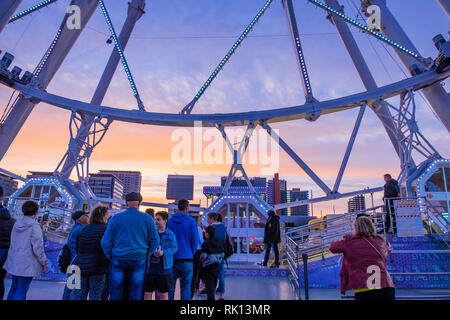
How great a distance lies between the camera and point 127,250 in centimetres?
382

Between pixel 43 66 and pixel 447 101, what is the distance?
26.0 m

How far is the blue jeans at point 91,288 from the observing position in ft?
12.9

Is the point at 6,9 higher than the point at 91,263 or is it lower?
higher

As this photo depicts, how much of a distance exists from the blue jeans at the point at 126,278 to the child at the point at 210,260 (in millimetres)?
1856

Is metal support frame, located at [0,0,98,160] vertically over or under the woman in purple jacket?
over

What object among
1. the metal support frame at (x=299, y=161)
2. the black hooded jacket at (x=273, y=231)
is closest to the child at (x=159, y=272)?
the black hooded jacket at (x=273, y=231)

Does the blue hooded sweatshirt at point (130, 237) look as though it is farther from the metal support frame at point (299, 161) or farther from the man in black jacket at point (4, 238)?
the metal support frame at point (299, 161)

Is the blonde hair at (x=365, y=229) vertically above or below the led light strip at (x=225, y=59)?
below

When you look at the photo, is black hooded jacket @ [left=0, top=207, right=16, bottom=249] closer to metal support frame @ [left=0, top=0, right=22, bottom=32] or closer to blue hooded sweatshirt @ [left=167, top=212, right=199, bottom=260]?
blue hooded sweatshirt @ [left=167, top=212, right=199, bottom=260]

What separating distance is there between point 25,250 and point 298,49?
55.7ft

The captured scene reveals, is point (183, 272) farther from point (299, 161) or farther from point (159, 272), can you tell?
point (299, 161)

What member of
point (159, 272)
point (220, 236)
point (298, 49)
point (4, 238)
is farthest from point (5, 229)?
point (298, 49)

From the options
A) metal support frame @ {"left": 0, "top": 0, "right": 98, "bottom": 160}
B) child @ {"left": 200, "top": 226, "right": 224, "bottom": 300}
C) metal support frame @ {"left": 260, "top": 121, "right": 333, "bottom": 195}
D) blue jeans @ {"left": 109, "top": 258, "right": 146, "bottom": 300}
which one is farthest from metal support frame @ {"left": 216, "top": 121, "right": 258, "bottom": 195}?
→ blue jeans @ {"left": 109, "top": 258, "right": 146, "bottom": 300}

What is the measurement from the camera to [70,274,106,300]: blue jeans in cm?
394
